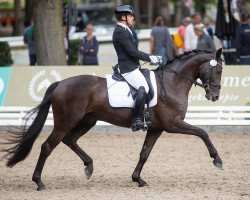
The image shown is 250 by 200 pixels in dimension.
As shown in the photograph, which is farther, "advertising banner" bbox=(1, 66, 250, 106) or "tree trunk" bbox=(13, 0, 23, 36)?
"tree trunk" bbox=(13, 0, 23, 36)

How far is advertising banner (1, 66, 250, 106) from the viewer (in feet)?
59.4

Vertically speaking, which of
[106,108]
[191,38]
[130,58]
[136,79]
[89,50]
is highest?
[130,58]

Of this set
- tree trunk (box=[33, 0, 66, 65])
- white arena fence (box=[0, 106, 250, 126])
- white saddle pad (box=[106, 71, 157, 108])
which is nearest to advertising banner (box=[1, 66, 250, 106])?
white arena fence (box=[0, 106, 250, 126])

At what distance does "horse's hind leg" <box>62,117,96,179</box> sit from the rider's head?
1548 mm

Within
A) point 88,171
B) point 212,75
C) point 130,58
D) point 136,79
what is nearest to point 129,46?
point 130,58

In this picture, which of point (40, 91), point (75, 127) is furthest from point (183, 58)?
point (40, 91)

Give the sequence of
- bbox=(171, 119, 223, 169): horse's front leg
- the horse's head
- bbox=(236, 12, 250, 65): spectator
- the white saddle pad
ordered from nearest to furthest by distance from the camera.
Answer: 1. bbox=(171, 119, 223, 169): horse's front leg
2. the white saddle pad
3. the horse's head
4. bbox=(236, 12, 250, 65): spectator

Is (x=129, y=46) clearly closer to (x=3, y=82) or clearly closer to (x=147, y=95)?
(x=147, y=95)

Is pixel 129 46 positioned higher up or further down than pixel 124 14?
further down

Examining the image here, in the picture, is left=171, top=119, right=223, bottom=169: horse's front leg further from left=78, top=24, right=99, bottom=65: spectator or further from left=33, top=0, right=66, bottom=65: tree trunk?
left=78, top=24, right=99, bottom=65: spectator

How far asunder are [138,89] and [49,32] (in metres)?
8.98

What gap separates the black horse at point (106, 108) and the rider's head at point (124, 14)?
0.90 metres

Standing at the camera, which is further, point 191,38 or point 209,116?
point 191,38

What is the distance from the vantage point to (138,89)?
11.7 m
